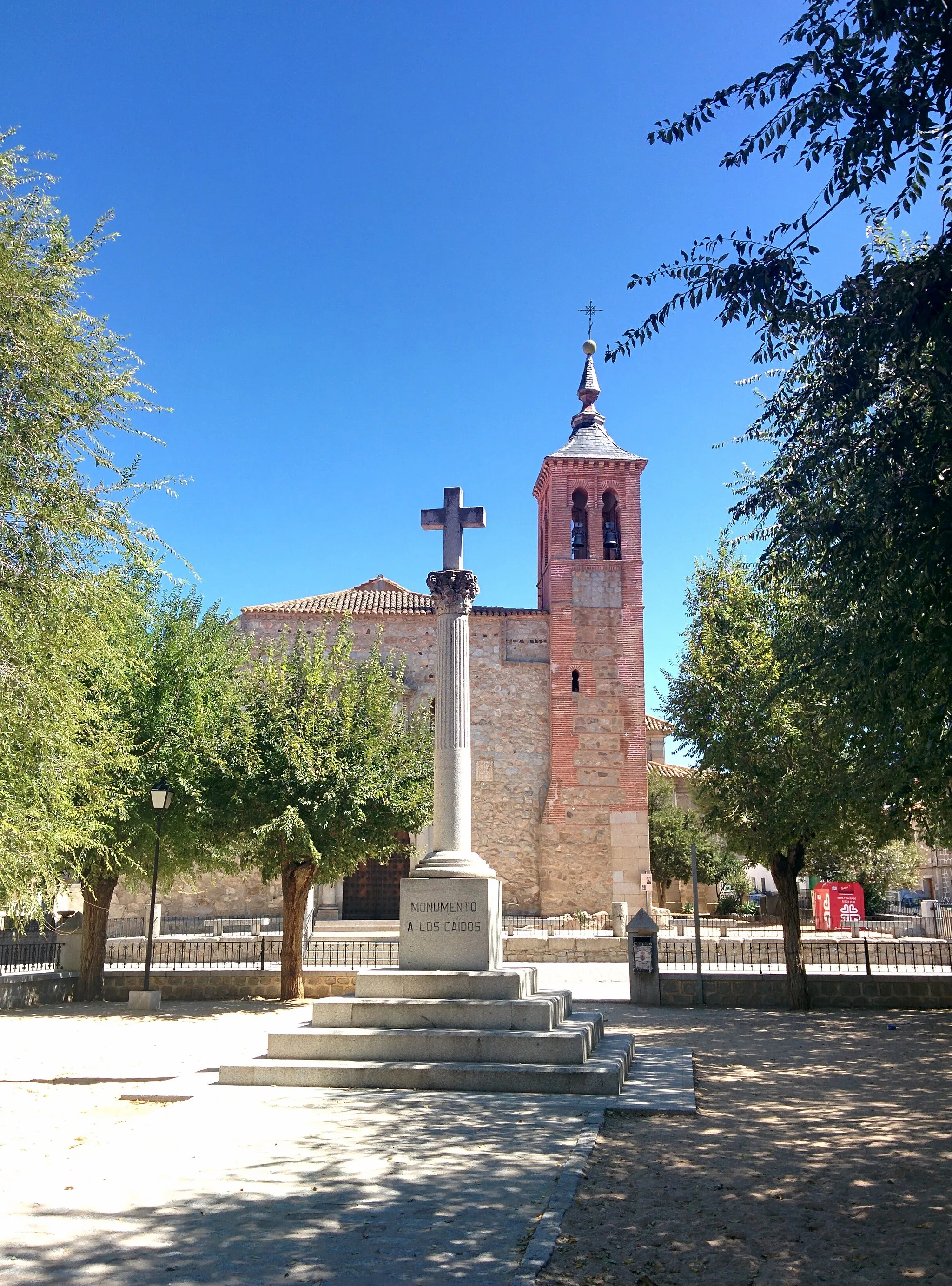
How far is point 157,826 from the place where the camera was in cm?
1680

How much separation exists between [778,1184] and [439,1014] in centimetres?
412

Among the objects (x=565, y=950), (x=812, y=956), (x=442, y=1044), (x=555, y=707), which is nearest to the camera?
(x=442, y=1044)

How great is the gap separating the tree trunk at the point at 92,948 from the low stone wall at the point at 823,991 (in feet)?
32.8

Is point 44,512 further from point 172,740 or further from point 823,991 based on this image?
point 823,991

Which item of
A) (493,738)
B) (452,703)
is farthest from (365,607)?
(452,703)

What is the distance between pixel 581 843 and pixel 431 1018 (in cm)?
2230

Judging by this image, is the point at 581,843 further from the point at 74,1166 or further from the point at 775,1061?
the point at 74,1166

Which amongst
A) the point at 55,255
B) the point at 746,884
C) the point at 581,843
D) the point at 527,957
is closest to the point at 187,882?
the point at 527,957

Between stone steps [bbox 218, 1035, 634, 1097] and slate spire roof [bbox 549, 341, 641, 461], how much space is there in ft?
87.9

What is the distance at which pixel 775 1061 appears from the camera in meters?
11.2

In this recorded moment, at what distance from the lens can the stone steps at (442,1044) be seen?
8.87 metres

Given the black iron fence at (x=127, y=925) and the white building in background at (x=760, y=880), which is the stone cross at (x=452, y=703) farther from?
the white building in background at (x=760, y=880)

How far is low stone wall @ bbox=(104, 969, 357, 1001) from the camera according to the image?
17328mm

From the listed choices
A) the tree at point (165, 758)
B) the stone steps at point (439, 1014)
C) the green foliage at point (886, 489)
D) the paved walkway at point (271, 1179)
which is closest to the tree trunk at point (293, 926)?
the tree at point (165, 758)
